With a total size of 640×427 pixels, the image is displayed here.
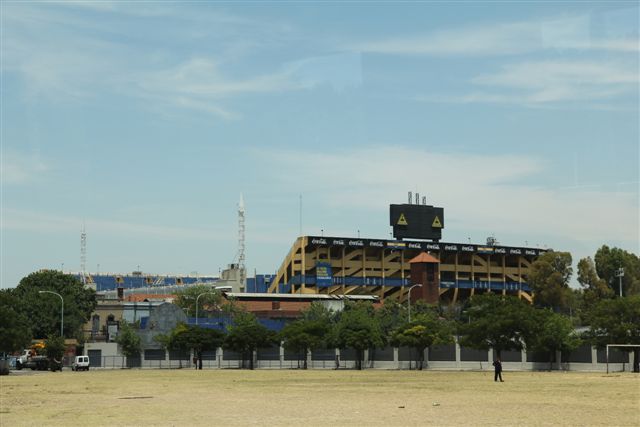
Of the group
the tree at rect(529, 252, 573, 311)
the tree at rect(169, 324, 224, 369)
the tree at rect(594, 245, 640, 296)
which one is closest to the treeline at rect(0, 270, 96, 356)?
the tree at rect(169, 324, 224, 369)

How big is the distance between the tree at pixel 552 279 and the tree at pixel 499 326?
91.1 meters

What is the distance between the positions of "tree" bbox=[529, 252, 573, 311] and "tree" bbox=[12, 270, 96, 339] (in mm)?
89255

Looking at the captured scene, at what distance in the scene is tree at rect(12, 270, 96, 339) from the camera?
448 ft

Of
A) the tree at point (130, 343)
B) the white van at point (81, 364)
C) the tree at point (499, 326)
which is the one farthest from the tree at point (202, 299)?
the tree at point (499, 326)

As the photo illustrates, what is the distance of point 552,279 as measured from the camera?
613 feet

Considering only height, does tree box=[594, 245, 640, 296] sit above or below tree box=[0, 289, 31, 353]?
above

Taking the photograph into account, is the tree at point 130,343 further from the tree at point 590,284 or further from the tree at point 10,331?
the tree at point 590,284

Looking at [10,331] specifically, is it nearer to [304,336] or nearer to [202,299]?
[304,336]

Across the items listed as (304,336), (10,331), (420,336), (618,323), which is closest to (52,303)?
(304,336)

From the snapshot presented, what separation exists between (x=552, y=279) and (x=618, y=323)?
96132 millimetres

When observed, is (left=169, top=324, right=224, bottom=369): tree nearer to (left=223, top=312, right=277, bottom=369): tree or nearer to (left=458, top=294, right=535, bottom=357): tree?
(left=223, top=312, right=277, bottom=369): tree

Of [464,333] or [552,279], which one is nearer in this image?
[464,333]

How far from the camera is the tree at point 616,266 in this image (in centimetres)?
18050

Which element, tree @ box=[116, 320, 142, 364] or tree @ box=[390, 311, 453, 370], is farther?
tree @ box=[116, 320, 142, 364]
